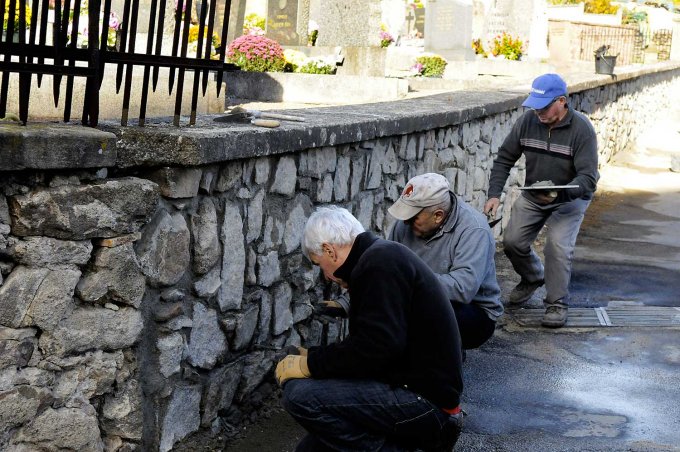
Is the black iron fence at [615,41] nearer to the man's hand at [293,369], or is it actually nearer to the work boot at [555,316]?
the work boot at [555,316]

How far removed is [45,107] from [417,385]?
437 centimetres

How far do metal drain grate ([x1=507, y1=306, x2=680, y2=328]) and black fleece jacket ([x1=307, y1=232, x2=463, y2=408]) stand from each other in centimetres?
334

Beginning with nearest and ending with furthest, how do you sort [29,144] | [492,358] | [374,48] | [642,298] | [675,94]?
[29,144] → [492,358] → [642,298] → [374,48] → [675,94]

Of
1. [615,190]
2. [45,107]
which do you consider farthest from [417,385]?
[615,190]

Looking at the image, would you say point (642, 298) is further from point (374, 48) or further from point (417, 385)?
point (374, 48)

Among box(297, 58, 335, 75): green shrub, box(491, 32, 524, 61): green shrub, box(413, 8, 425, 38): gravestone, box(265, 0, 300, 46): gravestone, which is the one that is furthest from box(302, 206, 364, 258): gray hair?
box(413, 8, 425, 38): gravestone

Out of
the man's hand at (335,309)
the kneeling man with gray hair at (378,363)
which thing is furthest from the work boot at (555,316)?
the kneeling man with gray hair at (378,363)

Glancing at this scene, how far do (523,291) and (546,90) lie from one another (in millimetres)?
1526

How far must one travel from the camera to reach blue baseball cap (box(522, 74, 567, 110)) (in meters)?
6.55

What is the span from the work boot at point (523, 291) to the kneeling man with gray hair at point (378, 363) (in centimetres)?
360

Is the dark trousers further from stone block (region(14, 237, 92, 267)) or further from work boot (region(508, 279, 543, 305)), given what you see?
work boot (region(508, 279, 543, 305))

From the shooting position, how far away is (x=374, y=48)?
15.4 m

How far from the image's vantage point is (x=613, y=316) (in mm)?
7051

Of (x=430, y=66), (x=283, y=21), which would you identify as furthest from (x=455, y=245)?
(x=430, y=66)
